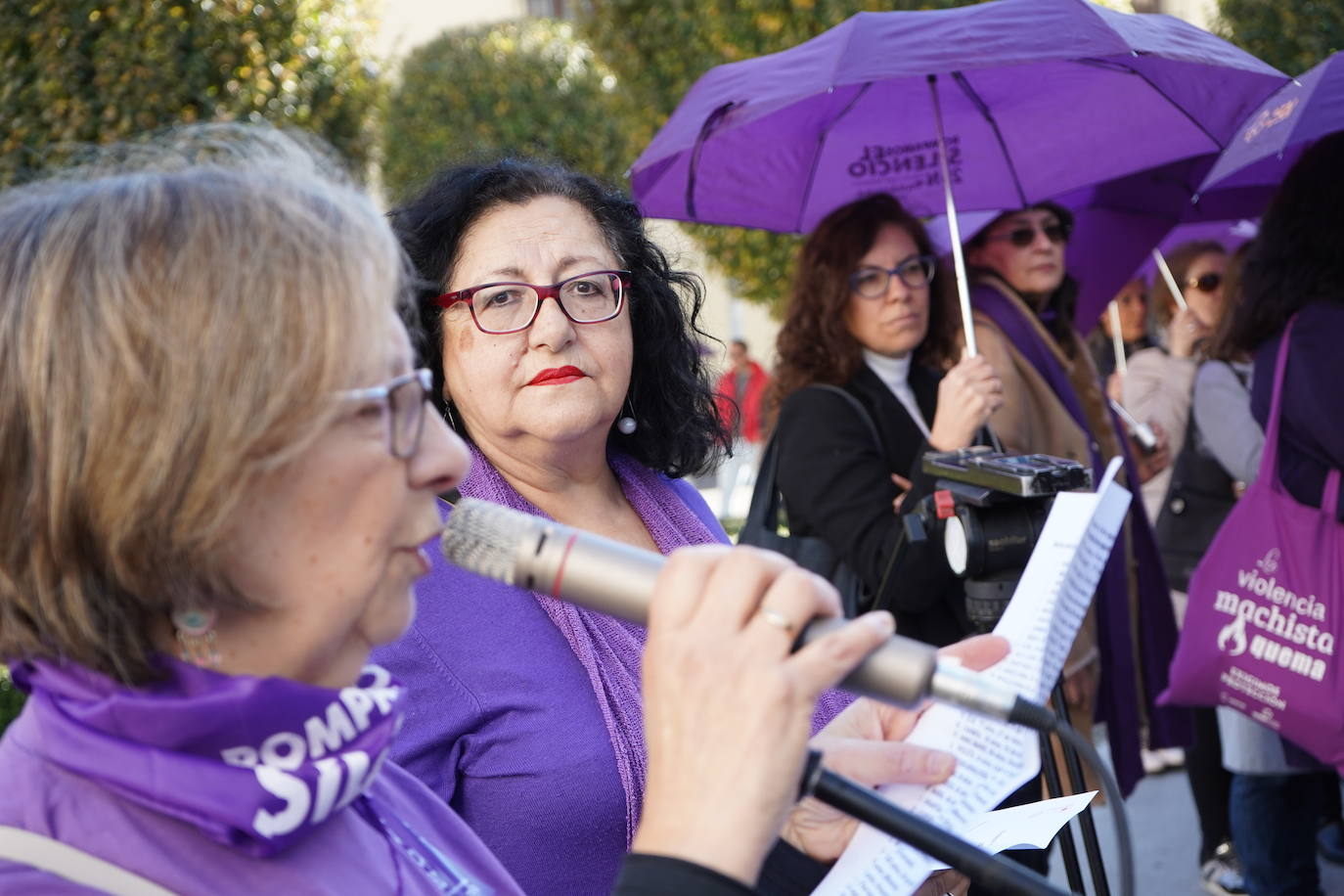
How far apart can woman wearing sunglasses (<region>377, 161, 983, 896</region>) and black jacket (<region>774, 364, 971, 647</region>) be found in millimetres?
793

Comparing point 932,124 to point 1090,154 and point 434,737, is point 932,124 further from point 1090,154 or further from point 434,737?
point 434,737

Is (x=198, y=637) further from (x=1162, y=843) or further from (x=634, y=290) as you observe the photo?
(x=1162, y=843)

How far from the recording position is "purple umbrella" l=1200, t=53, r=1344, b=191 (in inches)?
130

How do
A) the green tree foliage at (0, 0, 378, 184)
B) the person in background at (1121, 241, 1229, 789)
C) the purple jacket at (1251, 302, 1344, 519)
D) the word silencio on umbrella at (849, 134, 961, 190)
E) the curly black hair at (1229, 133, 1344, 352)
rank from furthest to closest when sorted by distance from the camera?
the green tree foliage at (0, 0, 378, 184), the person in background at (1121, 241, 1229, 789), the word silencio on umbrella at (849, 134, 961, 190), the curly black hair at (1229, 133, 1344, 352), the purple jacket at (1251, 302, 1344, 519)

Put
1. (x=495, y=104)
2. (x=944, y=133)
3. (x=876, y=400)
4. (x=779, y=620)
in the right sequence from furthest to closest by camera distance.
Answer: (x=495, y=104), (x=944, y=133), (x=876, y=400), (x=779, y=620)

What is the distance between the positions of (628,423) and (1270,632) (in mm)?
1870

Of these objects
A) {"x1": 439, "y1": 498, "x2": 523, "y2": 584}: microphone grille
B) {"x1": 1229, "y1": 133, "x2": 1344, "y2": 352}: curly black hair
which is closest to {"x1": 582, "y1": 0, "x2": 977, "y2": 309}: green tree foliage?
{"x1": 1229, "y1": 133, "x2": 1344, "y2": 352}: curly black hair

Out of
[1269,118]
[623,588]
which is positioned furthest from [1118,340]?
[623,588]

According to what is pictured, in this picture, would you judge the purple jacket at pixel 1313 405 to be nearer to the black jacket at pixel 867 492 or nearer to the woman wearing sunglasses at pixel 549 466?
the black jacket at pixel 867 492

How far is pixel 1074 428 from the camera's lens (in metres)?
3.92

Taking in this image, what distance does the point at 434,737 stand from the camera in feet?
6.29

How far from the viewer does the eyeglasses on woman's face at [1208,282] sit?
5.68 m

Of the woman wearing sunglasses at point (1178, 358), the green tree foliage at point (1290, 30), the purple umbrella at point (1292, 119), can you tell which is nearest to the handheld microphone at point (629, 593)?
the purple umbrella at point (1292, 119)

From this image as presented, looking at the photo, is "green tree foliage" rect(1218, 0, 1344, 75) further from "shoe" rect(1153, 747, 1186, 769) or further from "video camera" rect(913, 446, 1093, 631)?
"video camera" rect(913, 446, 1093, 631)
